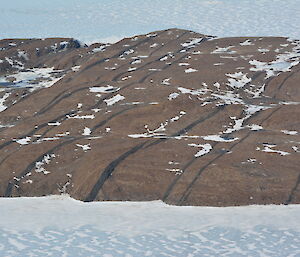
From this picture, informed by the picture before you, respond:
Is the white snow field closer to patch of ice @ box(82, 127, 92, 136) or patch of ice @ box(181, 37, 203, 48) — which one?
patch of ice @ box(82, 127, 92, 136)

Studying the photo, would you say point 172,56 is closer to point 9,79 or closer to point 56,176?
point 9,79

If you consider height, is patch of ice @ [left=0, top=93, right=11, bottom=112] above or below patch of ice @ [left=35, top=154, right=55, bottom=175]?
above

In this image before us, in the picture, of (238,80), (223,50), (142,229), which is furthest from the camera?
(223,50)

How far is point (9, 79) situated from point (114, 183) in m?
14.6

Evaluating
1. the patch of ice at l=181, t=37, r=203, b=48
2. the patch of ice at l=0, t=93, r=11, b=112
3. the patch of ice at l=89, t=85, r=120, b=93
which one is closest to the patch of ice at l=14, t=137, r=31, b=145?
the patch of ice at l=89, t=85, r=120, b=93

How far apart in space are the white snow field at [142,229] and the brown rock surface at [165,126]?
0.59 metres

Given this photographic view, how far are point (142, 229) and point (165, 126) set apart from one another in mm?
5717

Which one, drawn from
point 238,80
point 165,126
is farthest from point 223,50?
point 165,126

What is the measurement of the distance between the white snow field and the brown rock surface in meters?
0.59

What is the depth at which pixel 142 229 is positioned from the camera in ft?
41.5

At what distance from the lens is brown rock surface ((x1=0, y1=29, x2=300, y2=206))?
14625 millimetres

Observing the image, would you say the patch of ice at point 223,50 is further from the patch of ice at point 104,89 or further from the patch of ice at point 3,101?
the patch of ice at point 3,101

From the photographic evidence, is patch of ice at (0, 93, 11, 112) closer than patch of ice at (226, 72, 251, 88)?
No

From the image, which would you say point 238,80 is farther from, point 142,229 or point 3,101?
point 142,229
